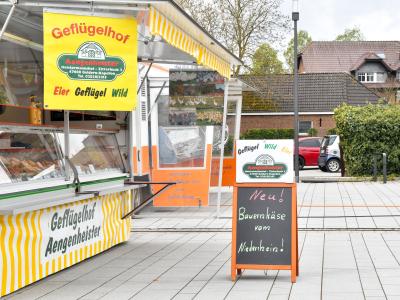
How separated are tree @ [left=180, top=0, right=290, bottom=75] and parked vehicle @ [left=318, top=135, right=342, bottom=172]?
11.5 meters

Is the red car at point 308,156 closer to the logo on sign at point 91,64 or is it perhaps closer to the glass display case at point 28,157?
the glass display case at point 28,157

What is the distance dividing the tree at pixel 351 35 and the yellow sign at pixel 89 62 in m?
111

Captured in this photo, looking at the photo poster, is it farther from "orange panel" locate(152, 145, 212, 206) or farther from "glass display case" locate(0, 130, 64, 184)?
"glass display case" locate(0, 130, 64, 184)

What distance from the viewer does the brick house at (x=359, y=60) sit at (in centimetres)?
7269

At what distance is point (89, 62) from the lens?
724cm

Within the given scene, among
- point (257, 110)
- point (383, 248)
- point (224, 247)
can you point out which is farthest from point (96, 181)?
point (257, 110)

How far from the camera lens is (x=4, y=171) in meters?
7.32

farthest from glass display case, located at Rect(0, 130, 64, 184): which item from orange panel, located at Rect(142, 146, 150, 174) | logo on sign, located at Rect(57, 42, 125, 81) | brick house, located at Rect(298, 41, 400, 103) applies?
brick house, located at Rect(298, 41, 400, 103)

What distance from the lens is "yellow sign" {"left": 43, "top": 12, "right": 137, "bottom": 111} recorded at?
7.09m

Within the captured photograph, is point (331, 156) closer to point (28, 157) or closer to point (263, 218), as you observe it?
point (263, 218)

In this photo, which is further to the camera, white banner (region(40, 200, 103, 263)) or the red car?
the red car

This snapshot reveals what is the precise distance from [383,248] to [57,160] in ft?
14.4

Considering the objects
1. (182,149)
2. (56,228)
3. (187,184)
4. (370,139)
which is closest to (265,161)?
(56,228)

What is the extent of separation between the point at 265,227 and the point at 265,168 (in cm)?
62
